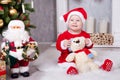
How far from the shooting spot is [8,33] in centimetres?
152

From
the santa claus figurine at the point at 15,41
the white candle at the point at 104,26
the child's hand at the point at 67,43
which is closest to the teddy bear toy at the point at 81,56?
the child's hand at the point at 67,43

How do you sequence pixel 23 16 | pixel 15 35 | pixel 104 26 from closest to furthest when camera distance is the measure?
pixel 15 35 → pixel 23 16 → pixel 104 26

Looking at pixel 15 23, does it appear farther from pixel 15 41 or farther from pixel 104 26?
pixel 104 26

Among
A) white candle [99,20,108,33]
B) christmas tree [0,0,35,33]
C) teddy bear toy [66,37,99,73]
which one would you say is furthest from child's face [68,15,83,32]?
white candle [99,20,108,33]

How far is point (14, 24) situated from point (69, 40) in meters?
0.43

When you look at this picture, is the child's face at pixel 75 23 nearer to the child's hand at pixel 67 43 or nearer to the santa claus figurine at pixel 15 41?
the child's hand at pixel 67 43

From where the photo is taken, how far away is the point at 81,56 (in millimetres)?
1670

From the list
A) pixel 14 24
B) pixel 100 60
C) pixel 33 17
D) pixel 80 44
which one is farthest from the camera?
pixel 33 17

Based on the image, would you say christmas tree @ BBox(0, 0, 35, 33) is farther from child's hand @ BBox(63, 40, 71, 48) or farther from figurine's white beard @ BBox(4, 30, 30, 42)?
child's hand @ BBox(63, 40, 71, 48)

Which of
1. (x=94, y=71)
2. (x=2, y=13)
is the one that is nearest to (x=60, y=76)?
(x=94, y=71)

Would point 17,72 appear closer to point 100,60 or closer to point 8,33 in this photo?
point 8,33

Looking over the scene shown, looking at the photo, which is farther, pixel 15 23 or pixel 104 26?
pixel 104 26

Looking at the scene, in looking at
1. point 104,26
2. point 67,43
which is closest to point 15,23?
point 67,43

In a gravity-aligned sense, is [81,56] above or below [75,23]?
below
